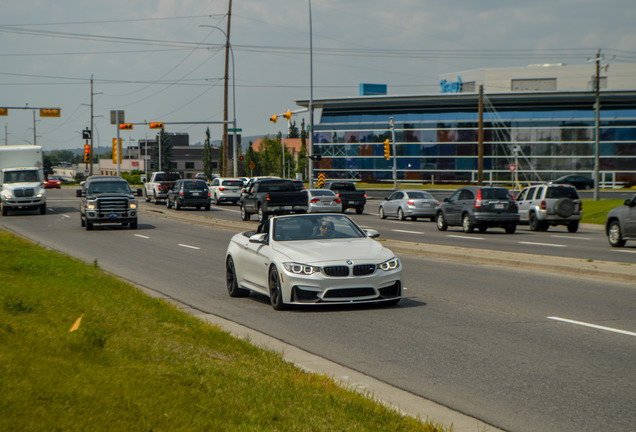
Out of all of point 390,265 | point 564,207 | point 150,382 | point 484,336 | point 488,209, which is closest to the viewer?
point 150,382

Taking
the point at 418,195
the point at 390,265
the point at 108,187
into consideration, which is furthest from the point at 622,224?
the point at 108,187

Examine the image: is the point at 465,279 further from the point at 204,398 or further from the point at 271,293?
the point at 204,398

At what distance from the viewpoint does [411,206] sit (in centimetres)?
4162

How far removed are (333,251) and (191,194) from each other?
1544 inches

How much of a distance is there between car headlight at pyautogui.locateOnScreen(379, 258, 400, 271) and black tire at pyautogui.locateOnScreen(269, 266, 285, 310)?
4.89 feet

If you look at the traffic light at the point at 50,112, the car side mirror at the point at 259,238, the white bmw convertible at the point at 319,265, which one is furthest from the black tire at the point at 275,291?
the traffic light at the point at 50,112

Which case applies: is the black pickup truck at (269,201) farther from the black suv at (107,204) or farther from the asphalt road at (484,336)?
the asphalt road at (484,336)

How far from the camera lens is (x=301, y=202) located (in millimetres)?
37500

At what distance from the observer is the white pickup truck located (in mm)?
58219

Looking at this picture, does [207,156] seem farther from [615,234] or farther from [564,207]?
[615,234]

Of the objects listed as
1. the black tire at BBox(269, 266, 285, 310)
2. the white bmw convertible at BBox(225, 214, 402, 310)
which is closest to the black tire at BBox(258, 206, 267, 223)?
the white bmw convertible at BBox(225, 214, 402, 310)

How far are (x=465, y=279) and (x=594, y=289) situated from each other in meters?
2.60

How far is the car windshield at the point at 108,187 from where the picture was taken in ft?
109

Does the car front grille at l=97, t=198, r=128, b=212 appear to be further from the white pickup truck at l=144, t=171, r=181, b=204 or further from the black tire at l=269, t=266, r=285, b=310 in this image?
the white pickup truck at l=144, t=171, r=181, b=204
